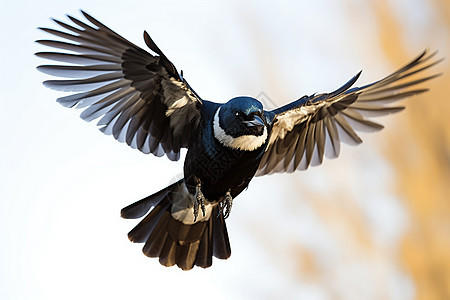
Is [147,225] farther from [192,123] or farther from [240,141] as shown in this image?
[240,141]

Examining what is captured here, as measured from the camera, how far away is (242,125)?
3.63 meters

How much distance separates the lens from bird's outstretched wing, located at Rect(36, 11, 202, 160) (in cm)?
377

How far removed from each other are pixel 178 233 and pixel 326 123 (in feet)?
3.88

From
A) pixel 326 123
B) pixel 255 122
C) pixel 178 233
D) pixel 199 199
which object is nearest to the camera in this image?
pixel 255 122

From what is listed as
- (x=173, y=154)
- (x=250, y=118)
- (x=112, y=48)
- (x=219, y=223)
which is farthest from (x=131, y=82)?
(x=219, y=223)

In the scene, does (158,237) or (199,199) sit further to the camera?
(158,237)

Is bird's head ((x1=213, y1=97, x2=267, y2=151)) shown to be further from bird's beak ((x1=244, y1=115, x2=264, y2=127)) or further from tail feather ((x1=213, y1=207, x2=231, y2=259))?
tail feather ((x1=213, y1=207, x2=231, y2=259))

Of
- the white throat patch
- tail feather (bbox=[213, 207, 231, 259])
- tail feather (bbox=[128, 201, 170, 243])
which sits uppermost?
the white throat patch

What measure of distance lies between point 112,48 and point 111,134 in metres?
0.48

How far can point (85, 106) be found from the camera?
395 cm

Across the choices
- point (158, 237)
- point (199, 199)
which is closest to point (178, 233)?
point (158, 237)

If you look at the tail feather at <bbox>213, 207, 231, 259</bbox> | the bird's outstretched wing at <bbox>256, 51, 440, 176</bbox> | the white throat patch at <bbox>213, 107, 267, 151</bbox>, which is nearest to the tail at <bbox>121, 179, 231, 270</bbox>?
the tail feather at <bbox>213, 207, 231, 259</bbox>

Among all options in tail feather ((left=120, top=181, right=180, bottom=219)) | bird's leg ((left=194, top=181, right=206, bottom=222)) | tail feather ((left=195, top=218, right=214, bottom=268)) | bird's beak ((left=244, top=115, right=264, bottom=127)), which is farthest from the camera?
tail feather ((left=195, top=218, right=214, bottom=268))

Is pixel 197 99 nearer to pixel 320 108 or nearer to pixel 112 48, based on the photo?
pixel 112 48
